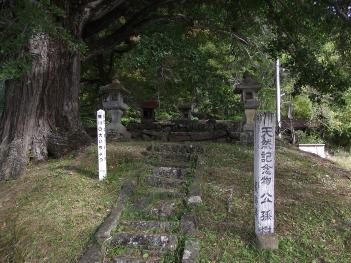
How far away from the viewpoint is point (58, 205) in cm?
627

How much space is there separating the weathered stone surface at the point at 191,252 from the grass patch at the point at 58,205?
51.7 inches

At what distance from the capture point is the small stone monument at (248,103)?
1166 centimetres

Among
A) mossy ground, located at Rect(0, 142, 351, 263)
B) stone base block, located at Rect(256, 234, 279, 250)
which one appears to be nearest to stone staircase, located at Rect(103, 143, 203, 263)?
mossy ground, located at Rect(0, 142, 351, 263)

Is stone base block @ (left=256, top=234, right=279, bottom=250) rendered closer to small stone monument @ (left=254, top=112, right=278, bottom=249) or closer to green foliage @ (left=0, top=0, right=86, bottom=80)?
small stone monument @ (left=254, top=112, right=278, bottom=249)

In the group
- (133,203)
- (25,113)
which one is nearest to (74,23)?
(25,113)

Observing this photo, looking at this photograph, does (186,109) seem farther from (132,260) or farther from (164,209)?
(132,260)

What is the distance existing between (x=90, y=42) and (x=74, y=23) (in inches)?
67.8

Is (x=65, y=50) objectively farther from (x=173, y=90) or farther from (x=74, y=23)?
(x=173, y=90)

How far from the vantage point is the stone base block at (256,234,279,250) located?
5250 millimetres

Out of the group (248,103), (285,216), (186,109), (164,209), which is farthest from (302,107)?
(164,209)

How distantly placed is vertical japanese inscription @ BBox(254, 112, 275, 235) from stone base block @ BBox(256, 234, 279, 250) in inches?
2.4

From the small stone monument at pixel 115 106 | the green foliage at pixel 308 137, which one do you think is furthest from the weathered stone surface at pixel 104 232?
the green foliage at pixel 308 137

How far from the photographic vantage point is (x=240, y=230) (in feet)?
18.6

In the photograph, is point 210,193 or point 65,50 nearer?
point 210,193
